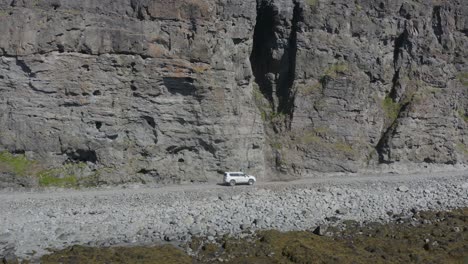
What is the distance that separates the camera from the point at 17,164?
3278 centimetres

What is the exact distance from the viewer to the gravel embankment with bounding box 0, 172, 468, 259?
24734 mm

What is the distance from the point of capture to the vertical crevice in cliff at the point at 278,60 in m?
43.9

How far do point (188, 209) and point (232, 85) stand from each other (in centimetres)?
1443

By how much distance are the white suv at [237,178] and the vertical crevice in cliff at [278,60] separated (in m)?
9.53

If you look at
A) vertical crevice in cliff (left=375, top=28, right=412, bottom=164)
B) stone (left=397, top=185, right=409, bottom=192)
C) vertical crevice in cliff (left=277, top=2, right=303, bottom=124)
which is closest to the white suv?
vertical crevice in cliff (left=277, top=2, right=303, bottom=124)

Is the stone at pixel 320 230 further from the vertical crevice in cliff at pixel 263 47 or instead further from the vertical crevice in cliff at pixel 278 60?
the vertical crevice in cliff at pixel 263 47

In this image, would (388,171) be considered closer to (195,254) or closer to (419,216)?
(419,216)

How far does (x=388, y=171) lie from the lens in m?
42.9

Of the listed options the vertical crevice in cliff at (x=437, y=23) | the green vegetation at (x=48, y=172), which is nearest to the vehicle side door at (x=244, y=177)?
the green vegetation at (x=48, y=172)

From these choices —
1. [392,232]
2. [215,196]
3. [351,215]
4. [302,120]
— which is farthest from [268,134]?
[392,232]

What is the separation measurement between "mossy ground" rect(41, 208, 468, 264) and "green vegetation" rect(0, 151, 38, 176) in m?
12.6

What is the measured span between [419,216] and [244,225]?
12202mm

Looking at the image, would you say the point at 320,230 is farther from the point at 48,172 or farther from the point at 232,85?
the point at 48,172

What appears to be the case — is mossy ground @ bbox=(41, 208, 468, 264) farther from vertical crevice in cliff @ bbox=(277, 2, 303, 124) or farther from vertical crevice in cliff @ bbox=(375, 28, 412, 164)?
vertical crevice in cliff @ bbox=(277, 2, 303, 124)
